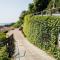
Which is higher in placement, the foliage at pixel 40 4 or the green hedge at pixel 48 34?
the foliage at pixel 40 4

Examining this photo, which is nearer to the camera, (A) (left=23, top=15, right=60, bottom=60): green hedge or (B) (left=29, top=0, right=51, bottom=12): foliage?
(A) (left=23, top=15, right=60, bottom=60): green hedge

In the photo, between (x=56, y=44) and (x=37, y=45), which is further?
(x=37, y=45)

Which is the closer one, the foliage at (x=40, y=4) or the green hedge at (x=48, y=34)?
the green hedge at (x=48, y=34)

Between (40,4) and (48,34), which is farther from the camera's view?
(40,4)

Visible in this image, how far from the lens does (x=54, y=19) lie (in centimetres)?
1730

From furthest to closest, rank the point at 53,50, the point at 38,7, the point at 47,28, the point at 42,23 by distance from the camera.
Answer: the point at 38,7 → the point at 42,23 → the point at 47,28 → the point at 53,50

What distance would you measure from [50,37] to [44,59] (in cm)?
238

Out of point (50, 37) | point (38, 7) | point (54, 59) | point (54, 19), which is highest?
point (38, 7)

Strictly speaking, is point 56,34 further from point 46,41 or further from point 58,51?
point 46,41

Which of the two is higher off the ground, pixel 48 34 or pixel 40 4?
pixel 40 4

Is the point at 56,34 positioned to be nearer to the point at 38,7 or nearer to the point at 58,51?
the point at 58,51

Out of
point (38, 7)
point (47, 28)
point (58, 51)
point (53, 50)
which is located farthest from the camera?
point (38, 7)

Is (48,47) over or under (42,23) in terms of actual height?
under

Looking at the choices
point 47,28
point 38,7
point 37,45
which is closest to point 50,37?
point 47,28
